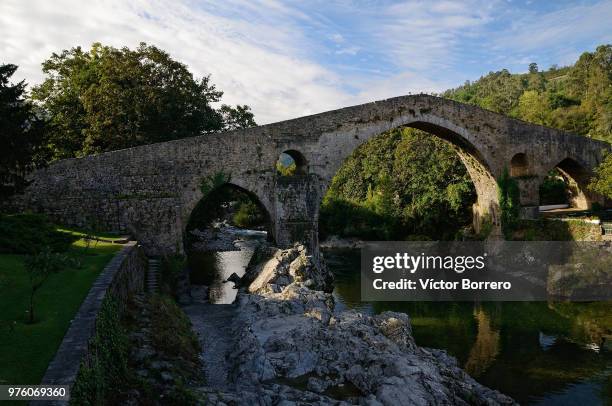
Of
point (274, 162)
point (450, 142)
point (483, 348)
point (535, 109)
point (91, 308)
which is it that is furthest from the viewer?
point (535, 109)

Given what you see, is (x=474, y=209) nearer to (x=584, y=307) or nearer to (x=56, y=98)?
(x=584, y=307)

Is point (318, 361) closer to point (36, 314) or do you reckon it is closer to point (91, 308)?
point (91, 308)

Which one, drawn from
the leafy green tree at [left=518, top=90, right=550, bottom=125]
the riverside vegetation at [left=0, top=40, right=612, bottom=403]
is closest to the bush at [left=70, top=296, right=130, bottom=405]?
the riverside vegetation at [left=0, top=40, right=612, bottom=403]

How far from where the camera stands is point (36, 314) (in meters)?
7.58

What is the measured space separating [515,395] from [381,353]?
3431 mm

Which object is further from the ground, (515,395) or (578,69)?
(578,69)

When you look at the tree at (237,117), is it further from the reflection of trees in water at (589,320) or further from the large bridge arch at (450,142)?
the reflection of trees in water at (589,320)

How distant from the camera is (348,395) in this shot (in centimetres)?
903

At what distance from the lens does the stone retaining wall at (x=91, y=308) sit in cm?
569

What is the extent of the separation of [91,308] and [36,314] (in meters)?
0.82

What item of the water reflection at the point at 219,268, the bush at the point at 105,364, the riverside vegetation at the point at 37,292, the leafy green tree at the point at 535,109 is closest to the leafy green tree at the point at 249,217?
the water reflection at the point at 219,268

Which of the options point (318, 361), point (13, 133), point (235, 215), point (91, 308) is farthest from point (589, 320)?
point (235, 215)

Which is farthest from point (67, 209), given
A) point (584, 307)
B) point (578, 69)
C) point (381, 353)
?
point (578, 69)

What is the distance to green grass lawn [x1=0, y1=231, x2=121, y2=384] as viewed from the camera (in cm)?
592
